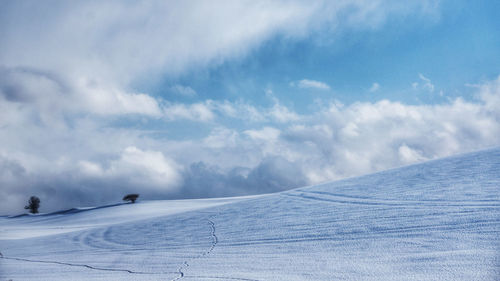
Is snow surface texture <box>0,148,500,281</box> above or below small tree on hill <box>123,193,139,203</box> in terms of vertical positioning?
below

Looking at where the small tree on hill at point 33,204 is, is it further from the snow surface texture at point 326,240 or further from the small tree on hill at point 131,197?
the snow surface texture at point 326,240

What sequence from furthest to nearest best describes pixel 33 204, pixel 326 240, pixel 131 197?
pixel 33 204 < pixel 131 197 < pixel 326 240

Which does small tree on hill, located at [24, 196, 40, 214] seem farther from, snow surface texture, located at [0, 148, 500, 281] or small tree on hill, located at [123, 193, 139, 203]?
snow surface texture, located at [0, 148, 500, 281]

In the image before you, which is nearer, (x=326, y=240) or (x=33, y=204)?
(x=326, y=240)

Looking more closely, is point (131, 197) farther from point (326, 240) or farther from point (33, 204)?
point (326, 240)

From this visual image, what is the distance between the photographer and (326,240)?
5.77 metres

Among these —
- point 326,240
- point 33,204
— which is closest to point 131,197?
point 33,204

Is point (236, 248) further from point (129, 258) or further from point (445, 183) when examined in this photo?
point (445, 183)

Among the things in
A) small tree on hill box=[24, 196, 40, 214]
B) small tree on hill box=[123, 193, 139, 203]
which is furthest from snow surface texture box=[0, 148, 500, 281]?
small tree on hill box=[24, 196, 40, 214]

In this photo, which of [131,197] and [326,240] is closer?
[326,240]

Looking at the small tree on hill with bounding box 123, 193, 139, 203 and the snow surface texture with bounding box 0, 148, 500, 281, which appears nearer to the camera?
the snow surface texture with bounding box 0, 148, 500, 281

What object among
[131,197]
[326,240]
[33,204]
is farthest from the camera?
[33,204]

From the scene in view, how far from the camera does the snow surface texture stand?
411cm

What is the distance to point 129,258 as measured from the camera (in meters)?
6.33
